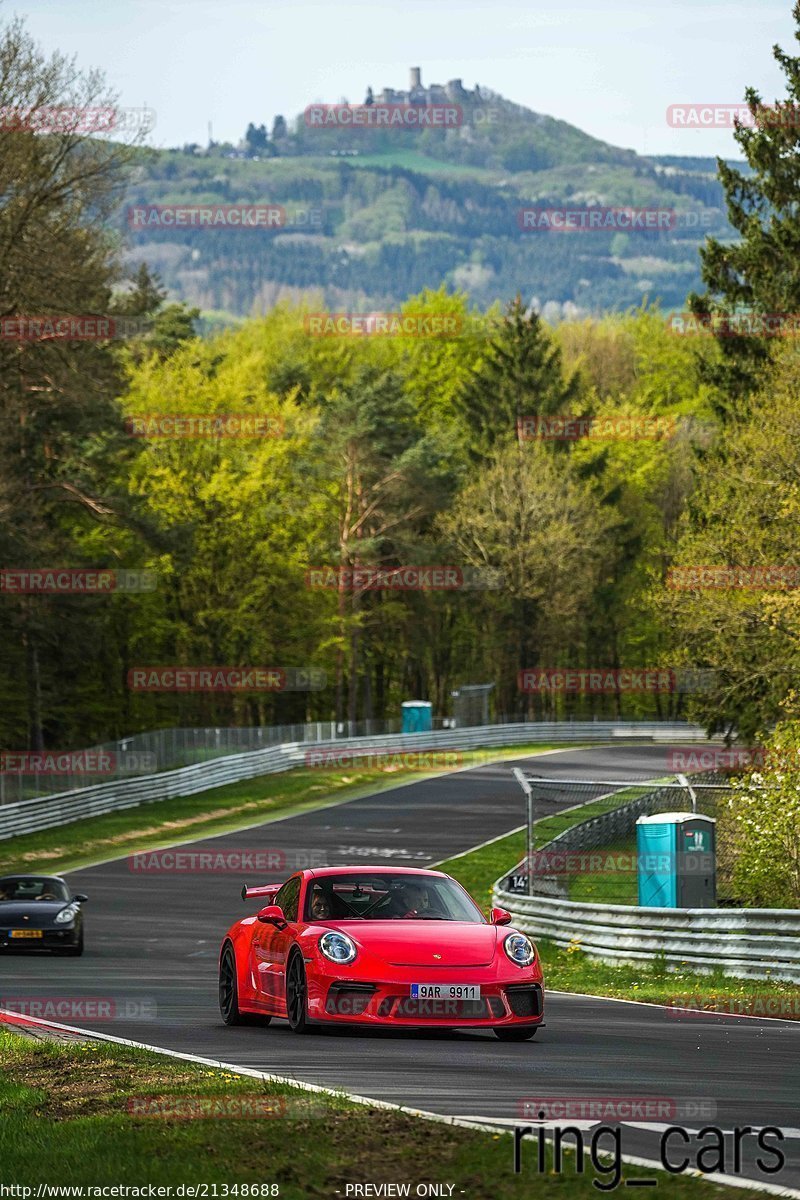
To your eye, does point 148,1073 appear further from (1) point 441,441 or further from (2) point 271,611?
(1) point 441,441

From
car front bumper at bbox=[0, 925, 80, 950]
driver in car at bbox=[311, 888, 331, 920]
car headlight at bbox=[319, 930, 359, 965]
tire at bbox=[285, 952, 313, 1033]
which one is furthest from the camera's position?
→ car front bumper at bbox=[0, 925, 80, 950]

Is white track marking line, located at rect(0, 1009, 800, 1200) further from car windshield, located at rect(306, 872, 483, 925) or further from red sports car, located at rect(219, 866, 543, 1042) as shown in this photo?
car windshield, located at rect(306, 872, 483, 925)

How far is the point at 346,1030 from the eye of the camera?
14539mm

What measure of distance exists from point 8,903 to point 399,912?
47.9 ft

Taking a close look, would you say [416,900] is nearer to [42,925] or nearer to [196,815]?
[42,925]

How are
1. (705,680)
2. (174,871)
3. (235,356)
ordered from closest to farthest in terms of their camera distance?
1. (174,871)
2. (705,680)
3. (235,356)

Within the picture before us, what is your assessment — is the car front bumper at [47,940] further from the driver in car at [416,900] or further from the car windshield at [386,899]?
the driver in car at [416,900]

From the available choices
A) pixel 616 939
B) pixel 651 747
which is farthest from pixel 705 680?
pixel 651 747

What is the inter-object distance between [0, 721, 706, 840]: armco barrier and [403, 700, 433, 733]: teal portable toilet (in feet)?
4.82

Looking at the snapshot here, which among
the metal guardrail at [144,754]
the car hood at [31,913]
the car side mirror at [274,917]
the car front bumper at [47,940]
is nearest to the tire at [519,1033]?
the car side mirror at [274,917]

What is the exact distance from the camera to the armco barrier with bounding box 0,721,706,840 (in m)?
49.5

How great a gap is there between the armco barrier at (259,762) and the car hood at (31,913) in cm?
2027

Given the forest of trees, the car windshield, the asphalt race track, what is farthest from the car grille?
the forest of trees

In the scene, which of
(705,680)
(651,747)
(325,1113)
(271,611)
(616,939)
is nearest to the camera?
(325,1113)
